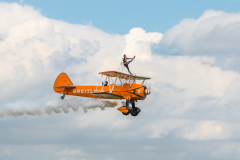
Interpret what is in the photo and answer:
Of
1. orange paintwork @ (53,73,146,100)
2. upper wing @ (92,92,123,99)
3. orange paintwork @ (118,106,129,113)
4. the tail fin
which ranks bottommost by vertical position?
orange paintwork @ (118,106,129,113)

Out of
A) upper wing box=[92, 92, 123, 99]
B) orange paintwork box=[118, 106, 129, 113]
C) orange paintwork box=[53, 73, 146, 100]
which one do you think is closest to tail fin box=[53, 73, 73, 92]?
orange paintwork box=[53, 73, 146, 100]

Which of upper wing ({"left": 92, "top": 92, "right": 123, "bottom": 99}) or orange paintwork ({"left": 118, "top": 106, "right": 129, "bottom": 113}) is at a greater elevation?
upper wing ({"left": 92, "top": 92, "right": 123, "bottom": 99})

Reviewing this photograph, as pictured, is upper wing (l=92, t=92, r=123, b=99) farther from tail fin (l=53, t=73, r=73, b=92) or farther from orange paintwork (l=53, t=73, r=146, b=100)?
tail fin (l=53, t=73, r=73, b=92)

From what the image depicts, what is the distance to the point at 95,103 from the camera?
5188cm

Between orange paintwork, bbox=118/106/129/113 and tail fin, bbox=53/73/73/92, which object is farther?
tail fin, bbox=53/73/73/92

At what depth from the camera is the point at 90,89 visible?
51.9 metres

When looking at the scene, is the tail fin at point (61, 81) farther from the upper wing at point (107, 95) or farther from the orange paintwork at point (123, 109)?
the orange paintwork at point (123, 109)

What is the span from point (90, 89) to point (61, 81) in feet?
12.2

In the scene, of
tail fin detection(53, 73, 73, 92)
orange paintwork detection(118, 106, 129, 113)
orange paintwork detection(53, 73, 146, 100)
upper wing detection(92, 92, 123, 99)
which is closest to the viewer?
orange paintwork detection(118, 106, 129, 113)

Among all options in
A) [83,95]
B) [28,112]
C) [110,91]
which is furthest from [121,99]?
[28,112]

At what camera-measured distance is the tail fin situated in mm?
53688

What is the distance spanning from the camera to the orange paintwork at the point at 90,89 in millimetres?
49531

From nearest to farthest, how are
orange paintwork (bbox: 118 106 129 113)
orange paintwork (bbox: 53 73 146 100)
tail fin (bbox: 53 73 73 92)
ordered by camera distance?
orange paintwork (bbox: 118 106 129 113)
orange paintwork (bbox: 53 73 146 100)
tail fin (bbox: 53 73 73 92)

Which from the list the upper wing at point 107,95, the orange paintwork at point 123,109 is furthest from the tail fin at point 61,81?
the orange paintwork at point 123,109
